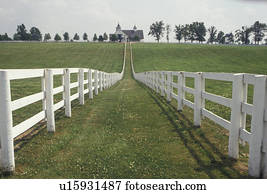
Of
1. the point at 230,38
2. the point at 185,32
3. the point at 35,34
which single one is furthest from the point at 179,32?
the point at 35,34

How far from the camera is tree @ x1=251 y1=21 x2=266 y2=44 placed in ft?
522

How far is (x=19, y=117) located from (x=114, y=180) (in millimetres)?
5361

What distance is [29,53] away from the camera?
229ft

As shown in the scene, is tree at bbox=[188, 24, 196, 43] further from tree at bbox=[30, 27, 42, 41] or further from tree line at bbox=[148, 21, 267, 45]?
tree at bbox=[30, 27, 42, 41]

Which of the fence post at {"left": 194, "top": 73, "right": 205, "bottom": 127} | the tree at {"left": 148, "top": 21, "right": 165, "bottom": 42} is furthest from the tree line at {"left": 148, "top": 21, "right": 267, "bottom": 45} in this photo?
the fence post at {"left": 194, "top": 73, "right": 205, "bottom": 127}

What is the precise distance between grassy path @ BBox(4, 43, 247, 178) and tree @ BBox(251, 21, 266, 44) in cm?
17075

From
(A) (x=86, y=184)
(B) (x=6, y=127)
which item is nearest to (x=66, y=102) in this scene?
(B) (x=6, y=127)

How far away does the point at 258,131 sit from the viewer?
4051 millimetres

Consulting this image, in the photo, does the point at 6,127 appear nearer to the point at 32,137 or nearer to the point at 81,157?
the point at 81,157

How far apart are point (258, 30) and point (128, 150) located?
17717cm

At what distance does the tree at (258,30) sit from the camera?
15912cm

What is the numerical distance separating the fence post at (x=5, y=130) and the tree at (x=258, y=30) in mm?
173998

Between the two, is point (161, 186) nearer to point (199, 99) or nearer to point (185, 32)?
point (199, 99)

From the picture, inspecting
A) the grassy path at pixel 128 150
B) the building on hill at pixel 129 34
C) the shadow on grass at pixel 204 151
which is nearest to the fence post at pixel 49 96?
the grassy path at pixel 128 150
